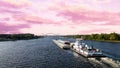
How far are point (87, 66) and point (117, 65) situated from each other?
36.2 feet

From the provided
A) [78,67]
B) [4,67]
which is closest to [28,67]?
[4,67]

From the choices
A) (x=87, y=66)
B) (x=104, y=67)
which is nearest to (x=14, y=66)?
(x=87, y=66)

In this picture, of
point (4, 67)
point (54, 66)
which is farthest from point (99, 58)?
point (4, 67)

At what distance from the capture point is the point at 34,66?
291ft

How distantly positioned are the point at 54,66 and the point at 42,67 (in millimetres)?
4712

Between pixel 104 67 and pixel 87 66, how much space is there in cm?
722

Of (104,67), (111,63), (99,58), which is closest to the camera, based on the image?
(104,67)

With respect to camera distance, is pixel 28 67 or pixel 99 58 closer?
pixel 28 67

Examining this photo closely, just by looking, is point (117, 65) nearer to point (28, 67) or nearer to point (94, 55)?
point (94, 55)

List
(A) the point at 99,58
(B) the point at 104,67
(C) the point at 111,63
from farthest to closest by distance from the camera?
(A) the point at 99,58
(C) the point at 111,63
(B) the point at 104,67

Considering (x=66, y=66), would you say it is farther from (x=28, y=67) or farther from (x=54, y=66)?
(x=28, y=67)

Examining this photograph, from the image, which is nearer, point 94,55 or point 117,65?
point 117,65

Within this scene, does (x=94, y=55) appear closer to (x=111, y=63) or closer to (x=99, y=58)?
(x=99, y=58)

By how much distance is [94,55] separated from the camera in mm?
106125
